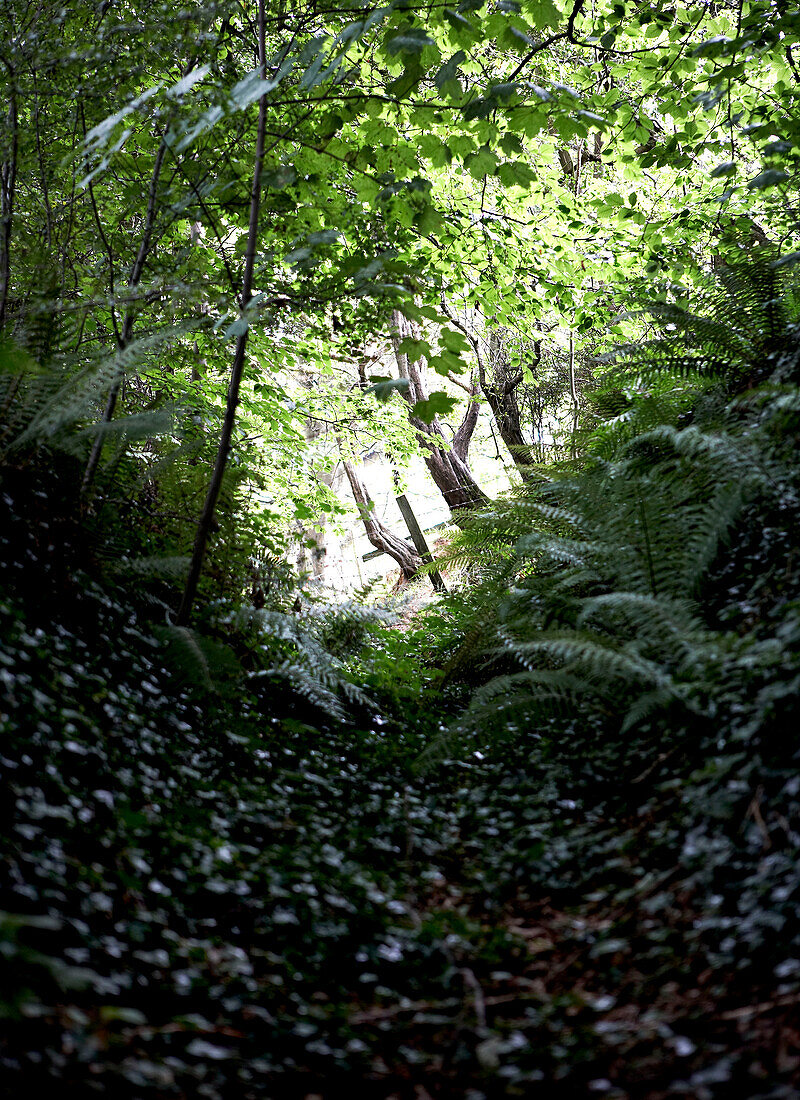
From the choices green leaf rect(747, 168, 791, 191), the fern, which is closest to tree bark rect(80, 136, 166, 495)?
the fern

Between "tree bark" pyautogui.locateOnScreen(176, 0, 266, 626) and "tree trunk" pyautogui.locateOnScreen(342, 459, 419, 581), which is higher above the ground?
"tree trunk" pyautogui.locateOnScreen(342, 459, 419, 581)

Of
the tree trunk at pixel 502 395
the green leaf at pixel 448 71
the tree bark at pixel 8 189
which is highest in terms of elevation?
the tree trunk at pixel 502 395

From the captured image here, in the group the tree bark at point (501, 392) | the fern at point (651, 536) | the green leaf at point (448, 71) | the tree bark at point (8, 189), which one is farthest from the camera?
the tree bark at point (501, 392)

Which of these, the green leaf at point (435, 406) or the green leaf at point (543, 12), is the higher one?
the green leaf at point (543, 12)

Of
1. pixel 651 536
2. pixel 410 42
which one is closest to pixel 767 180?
pixel 410 42

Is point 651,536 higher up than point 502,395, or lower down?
lower down

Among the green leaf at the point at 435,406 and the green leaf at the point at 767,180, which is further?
the green leaf at the point at 767,180

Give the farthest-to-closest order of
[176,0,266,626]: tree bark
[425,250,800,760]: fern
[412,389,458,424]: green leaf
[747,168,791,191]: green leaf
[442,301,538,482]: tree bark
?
[442,301,538,482]: tree bark < [747,168,791,191]: green leaf < [176,0,266,626]: tree bark < [412,389,458,424]: green leaf < [425,250,800,760]: fern

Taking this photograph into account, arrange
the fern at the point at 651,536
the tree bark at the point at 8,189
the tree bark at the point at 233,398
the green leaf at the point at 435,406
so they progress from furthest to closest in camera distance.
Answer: the tree bark at the point at 8,189 < the tree bark at the point at 233,398 < the green leaf at the point at 435,406 < the fern at the point at 651,536

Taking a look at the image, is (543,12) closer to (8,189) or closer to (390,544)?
(8,189)

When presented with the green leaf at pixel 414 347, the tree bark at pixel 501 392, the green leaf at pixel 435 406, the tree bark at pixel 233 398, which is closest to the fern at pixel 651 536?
the green leaf at pixel 435 406

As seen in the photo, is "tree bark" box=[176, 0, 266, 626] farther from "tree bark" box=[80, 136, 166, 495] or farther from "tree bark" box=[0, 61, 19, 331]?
"tree bark" box=[0, 61, 19, 331]

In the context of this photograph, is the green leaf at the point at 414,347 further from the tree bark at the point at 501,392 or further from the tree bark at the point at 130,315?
the tree bark at the point at 501,392

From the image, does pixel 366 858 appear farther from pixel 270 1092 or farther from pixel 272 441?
pixel 272 441
